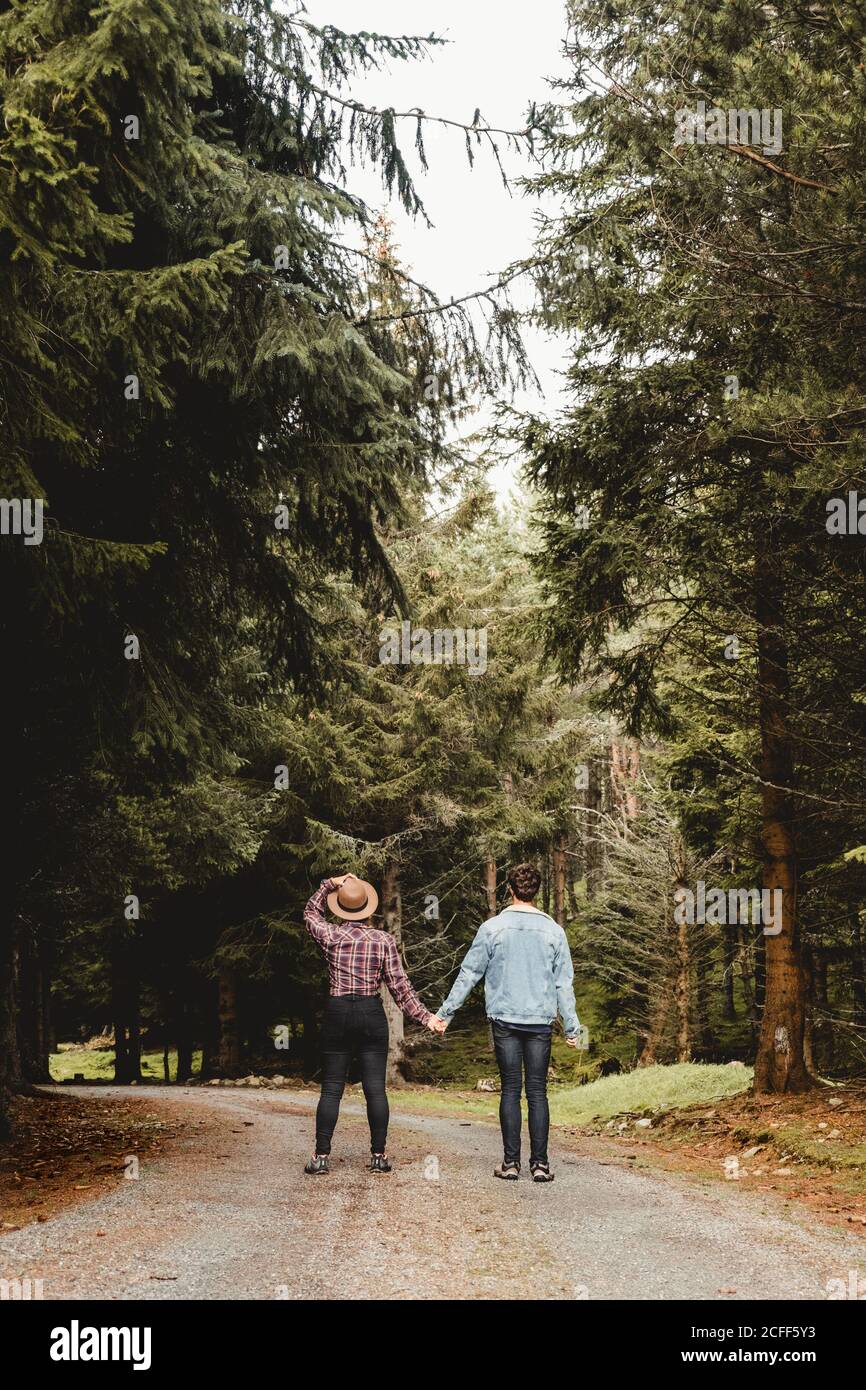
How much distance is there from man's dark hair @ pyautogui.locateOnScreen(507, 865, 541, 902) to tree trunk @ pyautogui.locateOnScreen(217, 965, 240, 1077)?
67.5 ft

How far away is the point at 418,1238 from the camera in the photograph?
5.48 meters

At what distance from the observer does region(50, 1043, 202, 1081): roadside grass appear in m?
39.5

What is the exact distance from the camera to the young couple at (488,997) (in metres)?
6.97

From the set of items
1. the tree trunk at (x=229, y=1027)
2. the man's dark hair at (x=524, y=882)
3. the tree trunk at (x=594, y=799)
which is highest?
the tree trunk at (x=594, y=799)

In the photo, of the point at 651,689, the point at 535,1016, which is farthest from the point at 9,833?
the point at 651,689

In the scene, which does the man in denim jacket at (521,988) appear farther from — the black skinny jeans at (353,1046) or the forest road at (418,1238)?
the forest road at (418,1238)

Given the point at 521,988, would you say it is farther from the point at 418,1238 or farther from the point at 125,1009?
the point at 125,1009

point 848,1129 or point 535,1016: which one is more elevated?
point 535,1016

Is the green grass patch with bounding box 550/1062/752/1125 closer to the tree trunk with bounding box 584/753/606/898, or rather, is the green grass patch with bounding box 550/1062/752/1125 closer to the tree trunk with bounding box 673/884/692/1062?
the tree trunk with bounding box 673/884/692/1062

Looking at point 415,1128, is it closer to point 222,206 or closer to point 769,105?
point 222,206

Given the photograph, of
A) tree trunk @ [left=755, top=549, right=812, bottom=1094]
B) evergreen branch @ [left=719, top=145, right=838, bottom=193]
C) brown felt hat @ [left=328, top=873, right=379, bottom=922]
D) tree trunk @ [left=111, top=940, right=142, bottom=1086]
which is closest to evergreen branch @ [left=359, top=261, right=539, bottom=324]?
evergreen branch @ [left=719, top=145, right=838, bottom=193]

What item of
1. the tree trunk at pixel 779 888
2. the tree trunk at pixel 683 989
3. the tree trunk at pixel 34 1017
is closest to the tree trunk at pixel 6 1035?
the tree trunk at pixel 34 1017

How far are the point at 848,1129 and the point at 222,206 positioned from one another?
9381 mm

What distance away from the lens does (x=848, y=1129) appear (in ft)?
30.8
